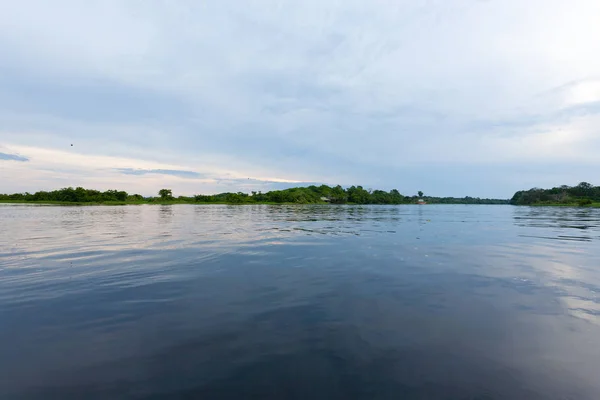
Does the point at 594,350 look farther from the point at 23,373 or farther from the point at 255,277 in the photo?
the point at 23,373

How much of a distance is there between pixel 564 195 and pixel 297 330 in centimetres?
19507

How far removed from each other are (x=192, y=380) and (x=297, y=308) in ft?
11.7

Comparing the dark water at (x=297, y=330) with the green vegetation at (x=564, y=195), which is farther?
the green vegetation at (x=564, y=195)

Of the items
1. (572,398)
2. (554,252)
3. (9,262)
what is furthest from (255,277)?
(554,252)

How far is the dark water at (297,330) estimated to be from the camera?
15.1ft

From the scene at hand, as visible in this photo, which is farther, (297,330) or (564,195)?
(564,195)

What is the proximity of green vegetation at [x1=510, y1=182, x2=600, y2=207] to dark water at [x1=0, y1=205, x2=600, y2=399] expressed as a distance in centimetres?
16373

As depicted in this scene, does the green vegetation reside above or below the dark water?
above

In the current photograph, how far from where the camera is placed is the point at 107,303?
810cm

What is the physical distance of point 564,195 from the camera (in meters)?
149

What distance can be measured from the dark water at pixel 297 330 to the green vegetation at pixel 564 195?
164m

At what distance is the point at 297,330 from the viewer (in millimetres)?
6512

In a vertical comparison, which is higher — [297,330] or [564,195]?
[564,195]

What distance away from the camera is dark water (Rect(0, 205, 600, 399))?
4609mm
